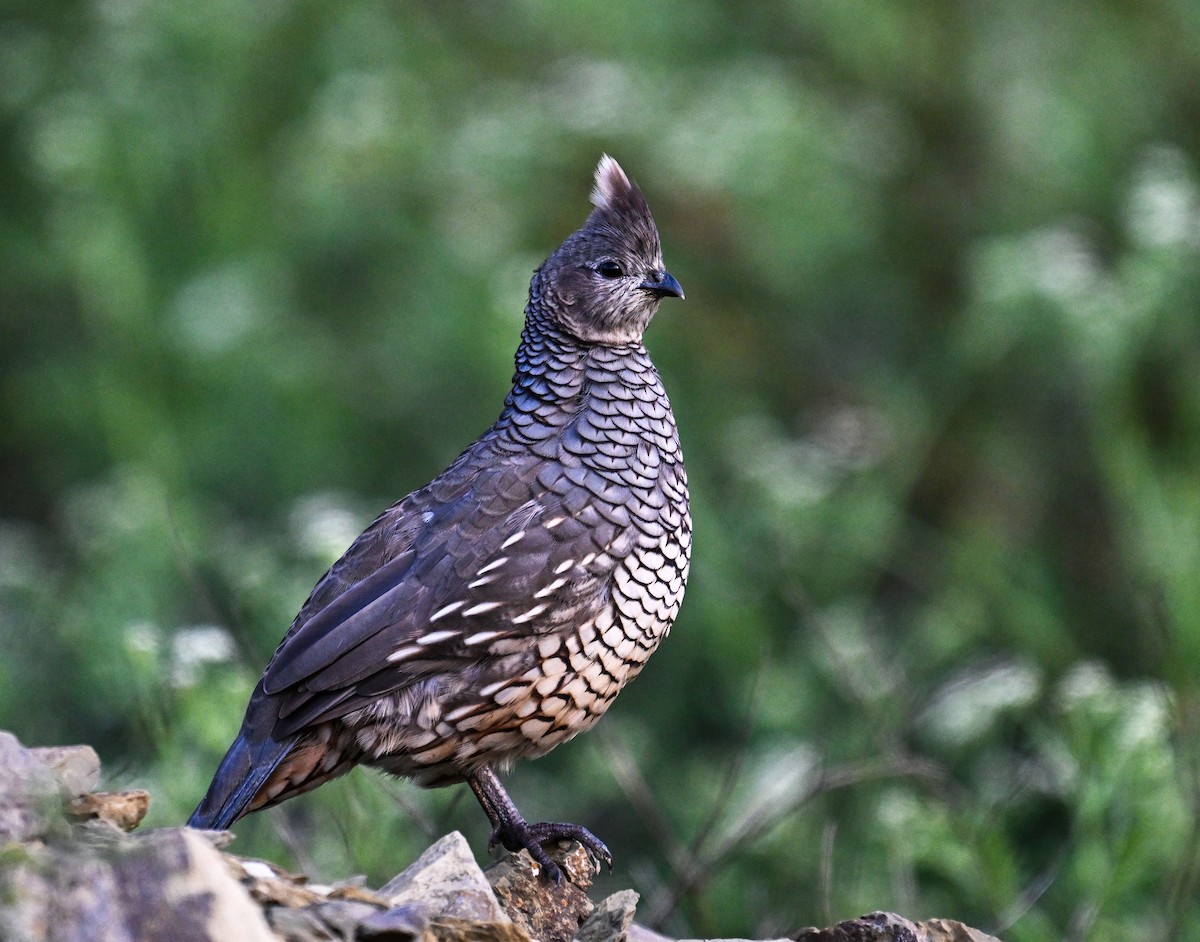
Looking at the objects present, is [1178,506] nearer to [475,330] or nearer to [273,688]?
[475,330]

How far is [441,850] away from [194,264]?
23.6ft

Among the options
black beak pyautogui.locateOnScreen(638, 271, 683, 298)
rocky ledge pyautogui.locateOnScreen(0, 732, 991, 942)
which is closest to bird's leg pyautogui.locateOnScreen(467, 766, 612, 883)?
rocky ledge pyautogui.locateOnScreen(0, 732, 991, 942)

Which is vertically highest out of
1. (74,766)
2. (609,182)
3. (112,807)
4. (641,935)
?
(609,182)

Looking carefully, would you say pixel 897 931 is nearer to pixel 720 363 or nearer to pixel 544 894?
pixel 544 894

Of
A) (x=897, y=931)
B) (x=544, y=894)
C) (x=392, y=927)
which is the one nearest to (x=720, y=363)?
(x=544, y=894)

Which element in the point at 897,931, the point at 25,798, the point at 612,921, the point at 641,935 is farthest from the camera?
the point at 641,935

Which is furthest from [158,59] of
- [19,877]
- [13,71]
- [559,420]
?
[19,877]

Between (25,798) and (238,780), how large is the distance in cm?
102

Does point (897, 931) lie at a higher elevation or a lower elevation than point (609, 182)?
lower

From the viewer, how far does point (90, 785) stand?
3.50 meters

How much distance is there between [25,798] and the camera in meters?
3.05

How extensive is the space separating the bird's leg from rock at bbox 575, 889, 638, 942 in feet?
1.52

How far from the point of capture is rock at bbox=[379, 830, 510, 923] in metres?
3.44

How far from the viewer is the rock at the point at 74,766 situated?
11.2 feet
